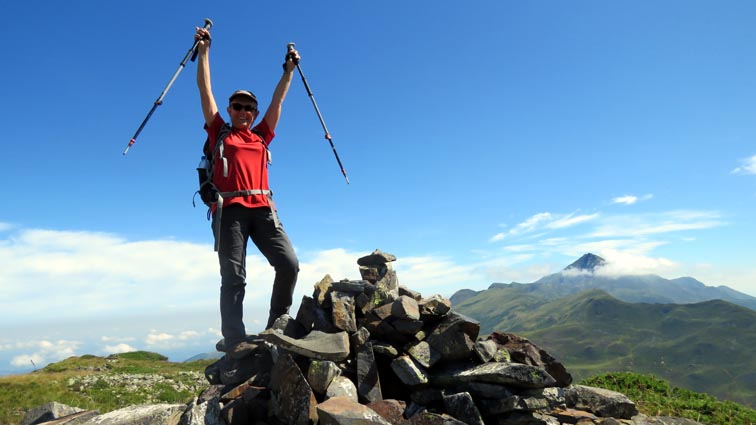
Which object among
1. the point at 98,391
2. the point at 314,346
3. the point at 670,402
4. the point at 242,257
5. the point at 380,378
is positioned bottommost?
the point at 670,402

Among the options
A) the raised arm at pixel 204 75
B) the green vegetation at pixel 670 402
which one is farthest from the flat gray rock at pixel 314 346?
the green vegetation at pixel 670 402

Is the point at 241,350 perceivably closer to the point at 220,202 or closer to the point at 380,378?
the point at 380,378

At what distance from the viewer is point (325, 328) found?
8.46m

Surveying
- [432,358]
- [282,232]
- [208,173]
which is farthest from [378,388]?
[208,173]

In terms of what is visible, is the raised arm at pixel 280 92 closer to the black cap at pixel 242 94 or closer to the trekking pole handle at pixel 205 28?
the black cap at pixel 242 94

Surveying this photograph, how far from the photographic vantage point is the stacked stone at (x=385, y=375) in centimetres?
660

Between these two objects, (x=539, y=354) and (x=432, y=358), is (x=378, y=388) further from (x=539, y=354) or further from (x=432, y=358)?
(x=539, y=354)

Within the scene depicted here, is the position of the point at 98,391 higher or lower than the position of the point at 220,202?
lower

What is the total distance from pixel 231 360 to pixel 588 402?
7.39m

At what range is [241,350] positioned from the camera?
8211 mm

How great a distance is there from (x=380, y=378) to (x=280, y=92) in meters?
6.82

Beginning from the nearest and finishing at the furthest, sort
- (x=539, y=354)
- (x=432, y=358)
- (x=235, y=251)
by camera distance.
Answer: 1. (x=432, y=358)
2. (x=235, y=251)
3. (x=539, y=354)

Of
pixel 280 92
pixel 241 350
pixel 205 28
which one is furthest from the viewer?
pixel 280 92

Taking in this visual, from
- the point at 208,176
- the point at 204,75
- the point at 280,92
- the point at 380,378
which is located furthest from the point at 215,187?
the point at 380,378
